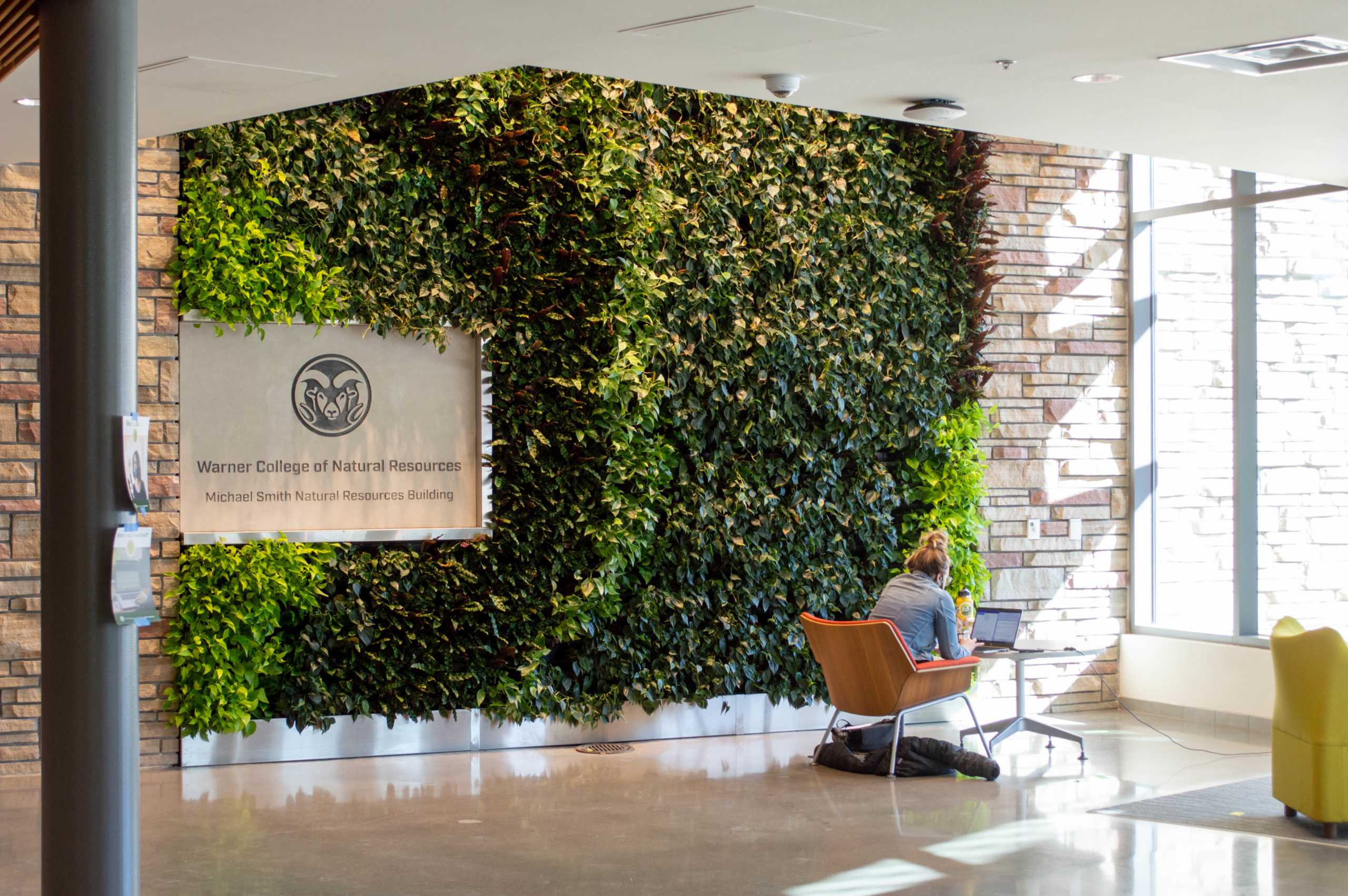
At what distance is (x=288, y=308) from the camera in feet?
23.9

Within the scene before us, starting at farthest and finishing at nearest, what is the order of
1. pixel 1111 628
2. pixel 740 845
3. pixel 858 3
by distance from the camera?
pixel 1111 628, pixel 740 845, pixel 858 3

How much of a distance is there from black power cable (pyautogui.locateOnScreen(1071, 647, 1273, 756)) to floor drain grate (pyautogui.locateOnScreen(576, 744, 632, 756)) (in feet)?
7.75

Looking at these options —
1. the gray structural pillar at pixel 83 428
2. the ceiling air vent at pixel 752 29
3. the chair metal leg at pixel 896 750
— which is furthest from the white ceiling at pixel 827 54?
the chair metal leg at pixel 896 750

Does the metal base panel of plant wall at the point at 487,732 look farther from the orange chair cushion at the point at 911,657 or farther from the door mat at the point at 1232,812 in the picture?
the door mat at the point at 1232,812

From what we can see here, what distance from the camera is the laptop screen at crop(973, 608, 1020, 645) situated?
288 inches

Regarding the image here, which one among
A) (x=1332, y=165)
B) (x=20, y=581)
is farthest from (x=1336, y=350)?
(x=20, y=581)

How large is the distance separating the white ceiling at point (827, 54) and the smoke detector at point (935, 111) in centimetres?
6

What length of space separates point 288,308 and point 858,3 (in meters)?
3.93

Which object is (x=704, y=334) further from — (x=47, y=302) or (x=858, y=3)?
(x=47, y=302)

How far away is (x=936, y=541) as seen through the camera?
7.46 metres

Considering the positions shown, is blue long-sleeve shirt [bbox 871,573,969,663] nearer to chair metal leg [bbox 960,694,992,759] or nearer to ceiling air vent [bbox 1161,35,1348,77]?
chair metal leg [bbox 960,694,992,759]

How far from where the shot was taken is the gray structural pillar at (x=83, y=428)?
11.0 feet

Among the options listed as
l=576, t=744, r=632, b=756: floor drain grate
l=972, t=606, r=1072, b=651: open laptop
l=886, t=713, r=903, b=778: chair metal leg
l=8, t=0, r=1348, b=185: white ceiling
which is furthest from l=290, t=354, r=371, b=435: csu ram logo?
l=972, t=606, r=1072, b=651: open laptop

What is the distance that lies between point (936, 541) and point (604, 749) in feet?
6.73
